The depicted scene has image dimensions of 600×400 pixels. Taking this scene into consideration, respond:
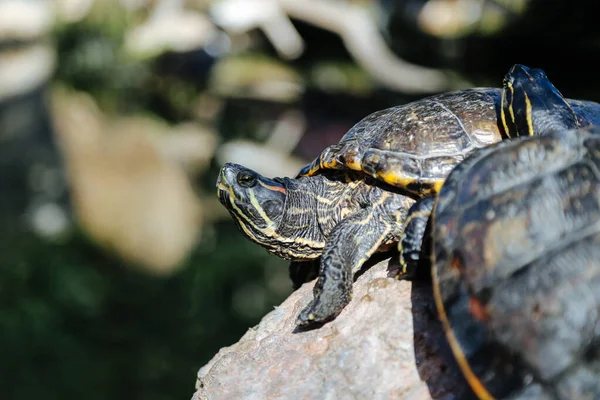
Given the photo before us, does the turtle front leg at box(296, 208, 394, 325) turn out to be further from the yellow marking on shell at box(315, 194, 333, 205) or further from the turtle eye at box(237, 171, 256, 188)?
the turtle eye at box(237, 171, 256, 188)

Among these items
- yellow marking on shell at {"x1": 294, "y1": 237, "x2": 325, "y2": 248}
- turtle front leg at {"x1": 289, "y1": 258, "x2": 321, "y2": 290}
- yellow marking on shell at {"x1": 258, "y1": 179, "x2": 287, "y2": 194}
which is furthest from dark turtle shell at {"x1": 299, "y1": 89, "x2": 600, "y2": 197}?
turtle front leg at {"x1": 289, "y1": 258, "x2": 321, "y2": 290}

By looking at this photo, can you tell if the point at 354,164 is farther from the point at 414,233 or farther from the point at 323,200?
the point at 414,233

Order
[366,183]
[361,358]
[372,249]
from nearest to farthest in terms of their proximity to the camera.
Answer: [361,358] → [372,249] → [366,183]

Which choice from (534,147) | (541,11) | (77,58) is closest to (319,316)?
(534,147)

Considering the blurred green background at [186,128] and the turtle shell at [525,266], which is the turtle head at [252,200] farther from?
the blurred green background at [186,128]

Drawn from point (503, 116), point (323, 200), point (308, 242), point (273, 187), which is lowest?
point (503, 116)

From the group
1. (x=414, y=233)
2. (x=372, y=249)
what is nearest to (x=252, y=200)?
(x=372, y=249)

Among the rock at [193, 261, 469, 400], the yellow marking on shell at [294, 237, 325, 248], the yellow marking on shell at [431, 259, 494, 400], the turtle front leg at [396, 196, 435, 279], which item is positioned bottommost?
the yellow marking on shell at [431, 259, 494, 400]
